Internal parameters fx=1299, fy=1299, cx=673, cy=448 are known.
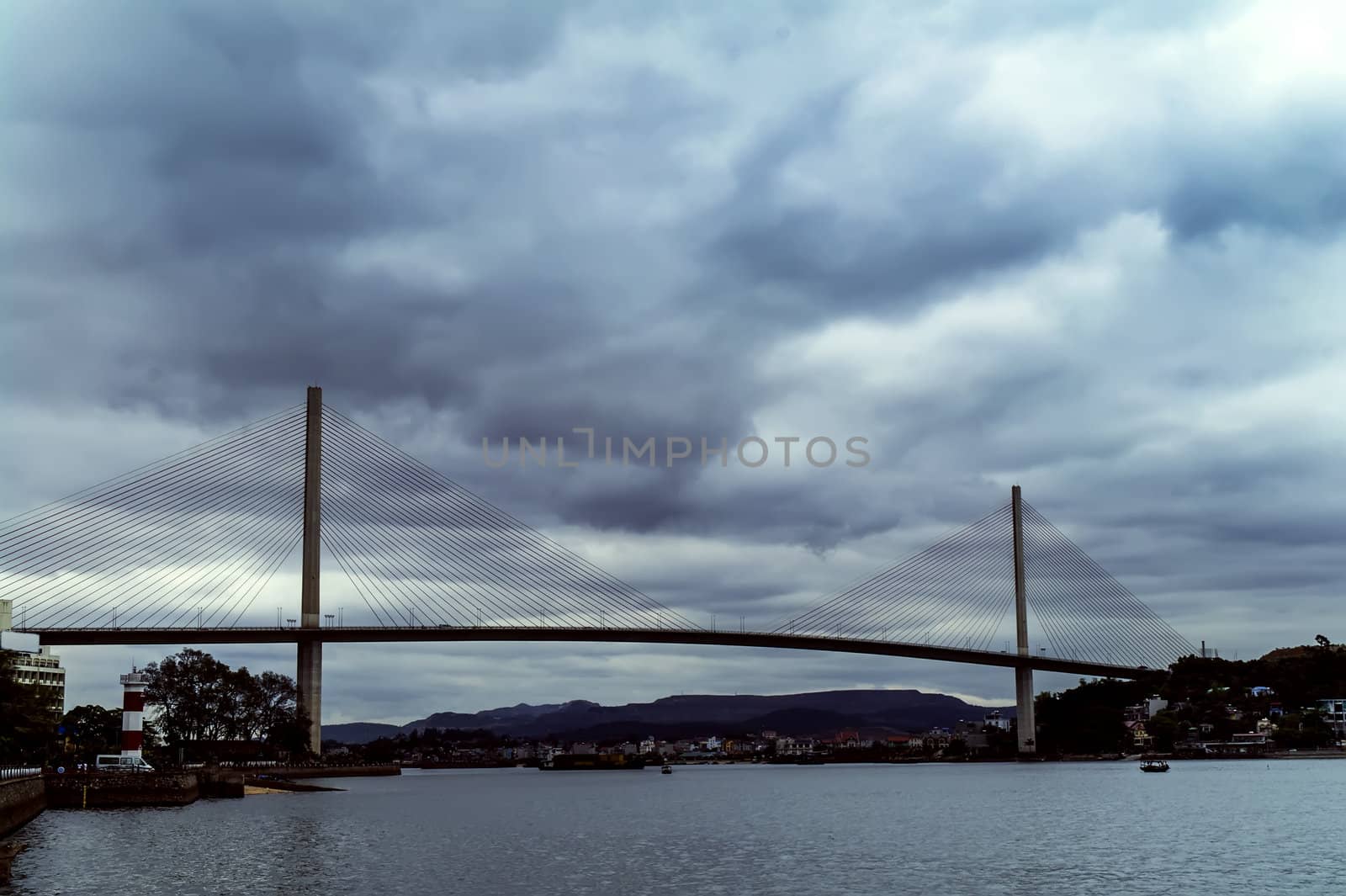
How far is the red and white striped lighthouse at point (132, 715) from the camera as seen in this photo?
6719cm

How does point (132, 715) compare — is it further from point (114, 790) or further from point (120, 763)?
point (114, 790)

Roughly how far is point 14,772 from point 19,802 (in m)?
9.24

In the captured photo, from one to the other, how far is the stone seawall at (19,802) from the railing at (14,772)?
0.55 metres

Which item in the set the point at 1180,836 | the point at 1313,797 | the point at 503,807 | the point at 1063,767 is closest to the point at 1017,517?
the point at 1063,767

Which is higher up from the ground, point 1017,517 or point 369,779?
point 1017,517

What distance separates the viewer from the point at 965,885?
2916 cm

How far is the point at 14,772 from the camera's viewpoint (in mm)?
49312

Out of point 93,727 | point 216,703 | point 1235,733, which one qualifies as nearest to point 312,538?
point 216,703

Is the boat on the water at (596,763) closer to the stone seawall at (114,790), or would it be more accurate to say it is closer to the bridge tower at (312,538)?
the bridge tower at (312,538)

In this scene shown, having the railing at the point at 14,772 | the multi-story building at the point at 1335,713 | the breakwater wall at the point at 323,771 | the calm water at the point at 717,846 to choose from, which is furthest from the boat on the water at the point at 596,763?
the railing at the point at 14,772

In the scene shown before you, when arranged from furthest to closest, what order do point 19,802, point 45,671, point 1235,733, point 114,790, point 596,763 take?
point 596,763, point 1235,733, point 45,671, point 114,790, point 19,802

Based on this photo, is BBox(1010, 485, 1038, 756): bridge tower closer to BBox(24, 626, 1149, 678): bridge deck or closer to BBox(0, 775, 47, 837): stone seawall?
BBox(24, 626, 1149, 678): bridge deck

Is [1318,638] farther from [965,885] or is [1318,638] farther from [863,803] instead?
[965,885]

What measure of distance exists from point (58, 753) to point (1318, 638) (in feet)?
553
